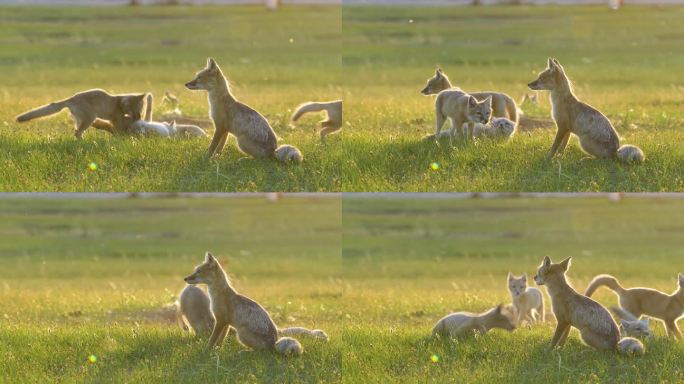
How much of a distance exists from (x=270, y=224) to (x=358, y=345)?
9871 mm

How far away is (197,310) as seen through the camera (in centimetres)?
1353

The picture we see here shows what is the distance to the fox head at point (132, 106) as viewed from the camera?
13.9m

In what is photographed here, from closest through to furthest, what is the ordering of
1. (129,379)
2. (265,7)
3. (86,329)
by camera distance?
(129,379) < (86,329) < (265,7)

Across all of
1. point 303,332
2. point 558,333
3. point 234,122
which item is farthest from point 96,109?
point 558,333

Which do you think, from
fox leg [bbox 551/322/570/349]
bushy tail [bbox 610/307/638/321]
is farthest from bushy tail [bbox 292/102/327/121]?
bushy tail [bbox 610/307/638/321]

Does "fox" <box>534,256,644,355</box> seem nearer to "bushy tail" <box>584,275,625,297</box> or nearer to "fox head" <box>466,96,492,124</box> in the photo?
"bushy tail" <box>584,275,625,297</box>

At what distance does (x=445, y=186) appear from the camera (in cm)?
1326

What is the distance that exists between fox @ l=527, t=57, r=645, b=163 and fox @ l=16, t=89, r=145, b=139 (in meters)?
4.74

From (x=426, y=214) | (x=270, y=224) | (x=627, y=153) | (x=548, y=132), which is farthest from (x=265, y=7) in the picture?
(x=627, y=153)

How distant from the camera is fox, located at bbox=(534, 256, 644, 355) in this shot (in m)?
12.7

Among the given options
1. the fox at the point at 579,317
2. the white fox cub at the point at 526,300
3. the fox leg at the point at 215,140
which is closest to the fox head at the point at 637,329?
the fox at the point at 579,317

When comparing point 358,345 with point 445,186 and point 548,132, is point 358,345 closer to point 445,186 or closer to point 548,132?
point 445,186

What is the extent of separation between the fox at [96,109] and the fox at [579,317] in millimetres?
5173

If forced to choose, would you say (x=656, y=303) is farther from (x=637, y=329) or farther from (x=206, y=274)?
(x=206, y=274)
